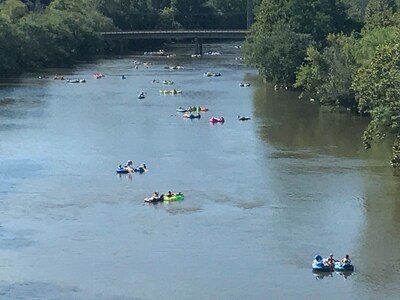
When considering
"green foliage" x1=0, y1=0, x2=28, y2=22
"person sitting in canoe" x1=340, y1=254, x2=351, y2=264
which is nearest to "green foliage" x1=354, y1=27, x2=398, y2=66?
"person sitting in canoe" x1=340, y1=254, x2=351, y2=264

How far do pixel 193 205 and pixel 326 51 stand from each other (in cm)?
2732

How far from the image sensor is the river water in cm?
3062

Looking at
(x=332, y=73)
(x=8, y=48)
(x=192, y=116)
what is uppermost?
(x=332, y=73)

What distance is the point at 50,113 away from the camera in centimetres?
6103

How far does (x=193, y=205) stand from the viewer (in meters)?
38.5

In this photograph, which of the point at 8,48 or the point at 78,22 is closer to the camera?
the point at 8,48

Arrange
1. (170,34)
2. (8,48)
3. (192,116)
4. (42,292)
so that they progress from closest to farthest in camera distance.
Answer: (42,292) → (192,116) → (8,48) → (170,34)

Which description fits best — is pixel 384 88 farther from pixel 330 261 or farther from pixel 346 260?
pixel 330 261

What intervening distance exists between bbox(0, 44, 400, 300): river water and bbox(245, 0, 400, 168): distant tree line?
162 cm

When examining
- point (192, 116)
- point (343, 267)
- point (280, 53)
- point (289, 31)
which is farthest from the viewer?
point (289, 31)

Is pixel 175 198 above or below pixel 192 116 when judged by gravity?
above

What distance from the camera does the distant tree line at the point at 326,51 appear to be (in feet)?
152

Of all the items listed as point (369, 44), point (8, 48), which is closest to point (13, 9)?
point (8, 48)

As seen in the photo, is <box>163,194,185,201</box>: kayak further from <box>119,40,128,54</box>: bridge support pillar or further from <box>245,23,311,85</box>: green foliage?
<box>119,40,128,54</box>: bridge support pillar
